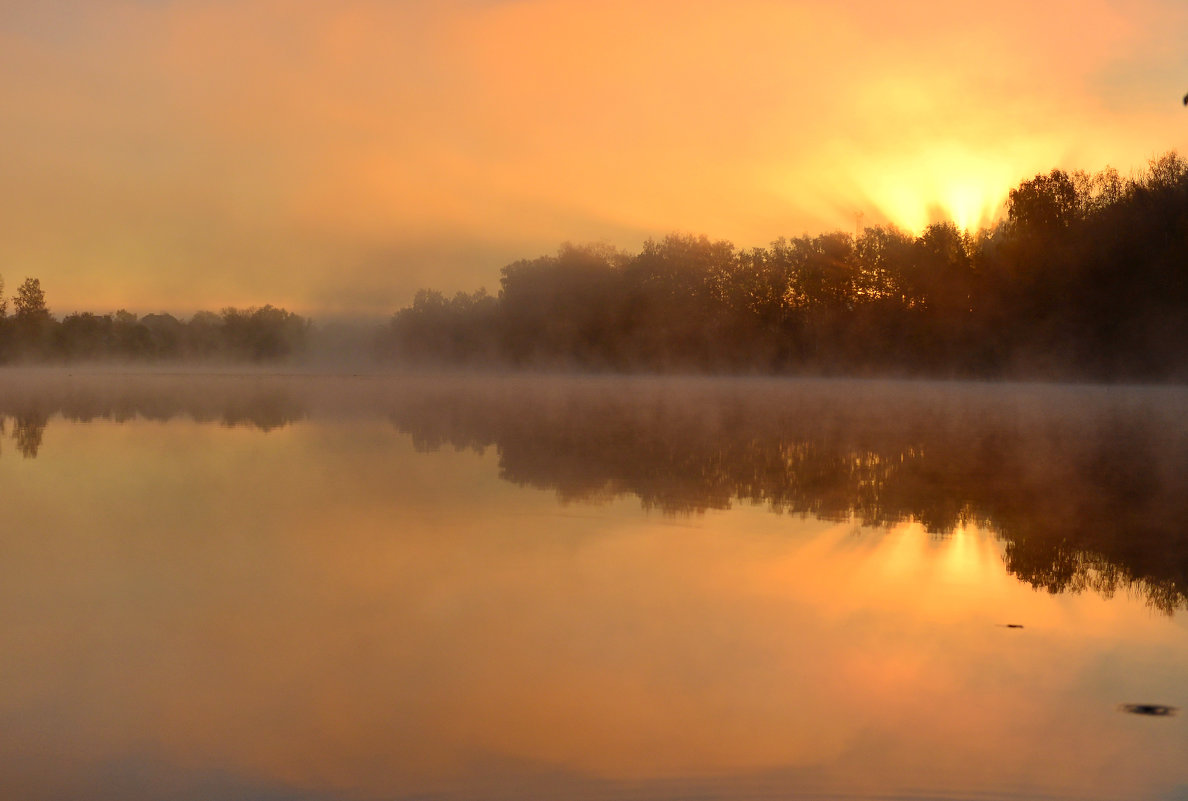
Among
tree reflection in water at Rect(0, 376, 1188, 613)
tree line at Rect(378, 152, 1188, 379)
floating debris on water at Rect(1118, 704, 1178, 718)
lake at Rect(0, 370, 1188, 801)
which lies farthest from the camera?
tree line at Rect(378, 152, 1188, 379)

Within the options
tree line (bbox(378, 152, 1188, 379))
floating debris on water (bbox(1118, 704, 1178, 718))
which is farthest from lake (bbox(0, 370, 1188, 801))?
tree line (bbox(378, 152, 1188, 379))

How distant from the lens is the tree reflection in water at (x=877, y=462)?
9531mm

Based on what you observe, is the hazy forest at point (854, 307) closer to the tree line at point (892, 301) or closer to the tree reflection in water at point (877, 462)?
the tree line at point (892, 301)

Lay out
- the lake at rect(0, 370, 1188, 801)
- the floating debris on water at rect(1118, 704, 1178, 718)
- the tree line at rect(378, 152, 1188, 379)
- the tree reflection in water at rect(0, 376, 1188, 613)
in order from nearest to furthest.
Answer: the lake at rect(0, 370, 1188, 801) → the floating debris on water at rect(1118, 704, 1178, 718) → the tree reflection in water at rect(0, 376, 1188, 613) → the tree line at rect(378, 152, 1188, 379)

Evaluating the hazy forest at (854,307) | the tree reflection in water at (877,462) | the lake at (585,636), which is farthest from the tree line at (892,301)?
the lake at (585,636)

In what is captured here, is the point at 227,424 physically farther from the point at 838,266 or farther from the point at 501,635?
the point at 838,266

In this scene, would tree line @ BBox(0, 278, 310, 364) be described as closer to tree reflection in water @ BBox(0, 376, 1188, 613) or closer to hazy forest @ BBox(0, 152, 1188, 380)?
hazy forest @ BBox(0, 152, 1188, 380)

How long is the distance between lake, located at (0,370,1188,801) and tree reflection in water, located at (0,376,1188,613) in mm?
116

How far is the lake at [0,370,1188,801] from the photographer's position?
4.25 m

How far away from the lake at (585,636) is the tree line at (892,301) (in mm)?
52951


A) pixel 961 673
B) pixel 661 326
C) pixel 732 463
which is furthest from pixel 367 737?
pixel 661 326

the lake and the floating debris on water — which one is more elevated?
the lake

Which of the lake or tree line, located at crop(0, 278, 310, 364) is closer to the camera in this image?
the lake

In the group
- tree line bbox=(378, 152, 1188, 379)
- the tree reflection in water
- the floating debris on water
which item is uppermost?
tree line bbox=(378, 152, 1188, 379)
